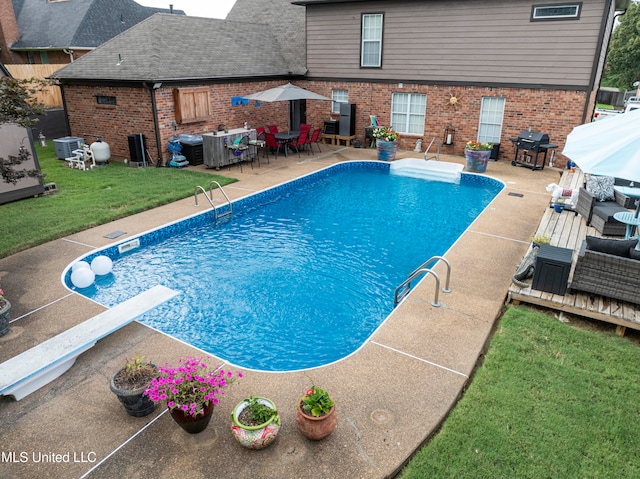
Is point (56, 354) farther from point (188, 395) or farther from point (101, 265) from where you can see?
point (101, 265)

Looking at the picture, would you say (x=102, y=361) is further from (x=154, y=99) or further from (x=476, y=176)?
(x=476, y=176)

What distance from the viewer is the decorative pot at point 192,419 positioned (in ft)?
13.1

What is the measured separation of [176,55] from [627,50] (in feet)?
155

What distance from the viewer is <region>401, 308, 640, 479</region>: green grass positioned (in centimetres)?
385

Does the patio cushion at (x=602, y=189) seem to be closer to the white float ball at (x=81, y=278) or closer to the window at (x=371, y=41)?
the white float ball at (x=81, y=278)

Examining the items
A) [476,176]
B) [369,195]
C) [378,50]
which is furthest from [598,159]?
[378,50]

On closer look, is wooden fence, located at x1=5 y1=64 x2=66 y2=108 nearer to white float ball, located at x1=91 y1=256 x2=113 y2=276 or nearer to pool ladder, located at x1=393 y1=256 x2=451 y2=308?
white float ball, located at x1=91 y1=256 x2=113 y2=276

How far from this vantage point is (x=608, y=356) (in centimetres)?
532

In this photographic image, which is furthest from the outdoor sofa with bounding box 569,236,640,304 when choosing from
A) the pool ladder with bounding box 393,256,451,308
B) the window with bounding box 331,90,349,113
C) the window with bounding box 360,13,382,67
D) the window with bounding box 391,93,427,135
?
the window with bounding box 331,90,349,113

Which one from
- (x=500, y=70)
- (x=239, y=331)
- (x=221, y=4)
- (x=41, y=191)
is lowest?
(x=239, y=331)

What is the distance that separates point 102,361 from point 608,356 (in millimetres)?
6173

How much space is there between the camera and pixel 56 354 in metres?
5.08

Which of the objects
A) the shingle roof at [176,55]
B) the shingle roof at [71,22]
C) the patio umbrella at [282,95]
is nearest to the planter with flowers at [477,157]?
the patio umbrella at [282,95]

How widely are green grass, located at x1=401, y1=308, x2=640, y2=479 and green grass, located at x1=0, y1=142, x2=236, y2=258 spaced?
8.37 m
